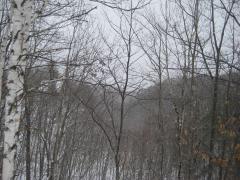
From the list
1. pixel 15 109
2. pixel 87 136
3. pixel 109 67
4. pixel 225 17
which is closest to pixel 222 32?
pixel 225 17

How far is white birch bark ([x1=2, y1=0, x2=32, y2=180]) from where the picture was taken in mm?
4297

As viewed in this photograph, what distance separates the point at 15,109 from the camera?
14.3 feet

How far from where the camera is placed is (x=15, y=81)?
14.4 feet

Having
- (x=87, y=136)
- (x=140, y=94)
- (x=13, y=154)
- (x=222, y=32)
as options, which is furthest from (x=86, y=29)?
(x=87, y=136)

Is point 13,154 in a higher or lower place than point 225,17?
lower

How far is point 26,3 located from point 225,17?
324 inches

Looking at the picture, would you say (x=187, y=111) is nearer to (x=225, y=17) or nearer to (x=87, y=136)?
(x=225, y=17)

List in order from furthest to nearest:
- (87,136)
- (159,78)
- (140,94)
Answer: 1. (87,136)
2. (159,78)
3. (140,94)

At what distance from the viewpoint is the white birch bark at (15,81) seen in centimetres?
430

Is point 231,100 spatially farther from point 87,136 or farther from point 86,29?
point 87,136

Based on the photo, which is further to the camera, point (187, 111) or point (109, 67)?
point (187, 111)

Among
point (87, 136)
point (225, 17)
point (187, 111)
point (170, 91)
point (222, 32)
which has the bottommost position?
point (87, 136)

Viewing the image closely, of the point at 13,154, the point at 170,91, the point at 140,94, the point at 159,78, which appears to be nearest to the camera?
the point at 13,154

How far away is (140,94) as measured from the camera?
10953 millimetres
